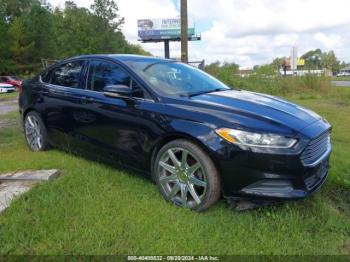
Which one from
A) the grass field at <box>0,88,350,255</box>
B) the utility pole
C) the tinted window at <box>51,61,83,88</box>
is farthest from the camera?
the utility pole

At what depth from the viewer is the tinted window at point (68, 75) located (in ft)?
15.6

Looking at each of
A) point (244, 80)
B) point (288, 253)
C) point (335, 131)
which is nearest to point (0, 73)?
point (244, 80)

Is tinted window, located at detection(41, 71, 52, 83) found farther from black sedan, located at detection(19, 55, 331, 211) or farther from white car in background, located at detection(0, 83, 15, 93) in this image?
white car in background, located at detection(0, 83, 15, 93)

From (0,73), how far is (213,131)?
147ft

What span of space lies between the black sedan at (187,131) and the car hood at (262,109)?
0.01 m

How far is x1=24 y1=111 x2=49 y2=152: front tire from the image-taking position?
5.27 meters

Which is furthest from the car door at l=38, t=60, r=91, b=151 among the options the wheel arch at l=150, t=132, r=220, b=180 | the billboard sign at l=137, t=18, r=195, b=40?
the billboard sign at l=137, t=18, r=195, b=40

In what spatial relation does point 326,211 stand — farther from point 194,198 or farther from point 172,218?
point 172,218

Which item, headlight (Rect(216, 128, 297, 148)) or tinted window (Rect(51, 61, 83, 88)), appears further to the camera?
tinted window (Rect(51, 61, 83, 88))

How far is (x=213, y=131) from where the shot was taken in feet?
10.6

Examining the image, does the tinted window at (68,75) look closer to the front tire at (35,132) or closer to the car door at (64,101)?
the car door at (64,101)

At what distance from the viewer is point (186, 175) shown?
3453 millimetres

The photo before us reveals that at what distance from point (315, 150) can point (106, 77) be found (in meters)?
2.54

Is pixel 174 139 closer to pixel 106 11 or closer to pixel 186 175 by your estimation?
→ pixel 186 175
